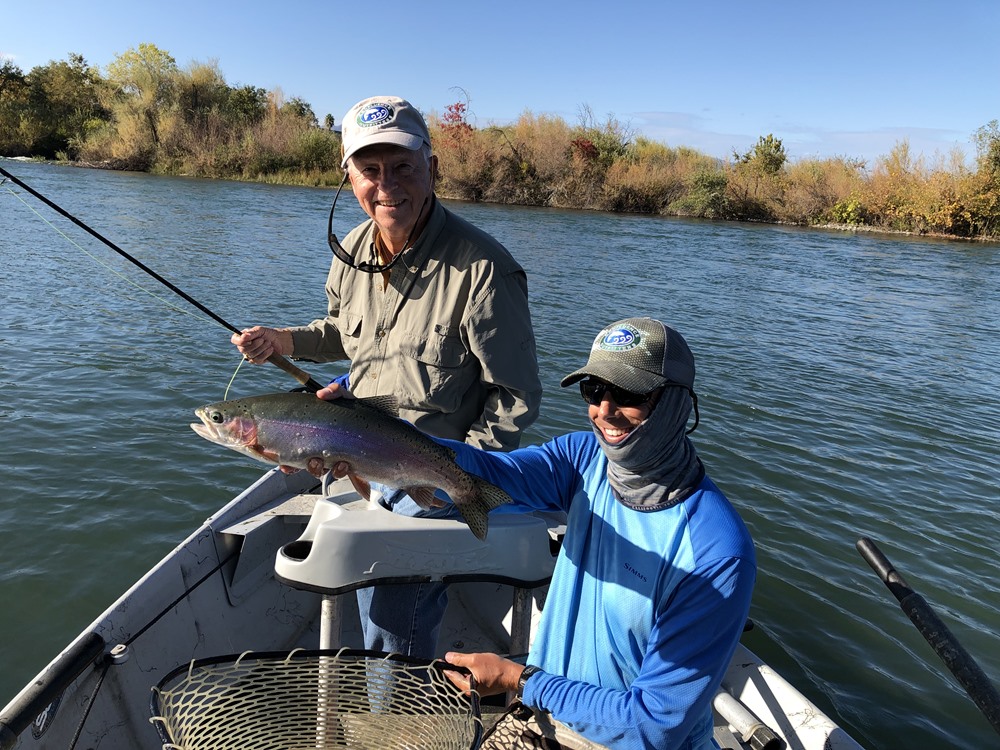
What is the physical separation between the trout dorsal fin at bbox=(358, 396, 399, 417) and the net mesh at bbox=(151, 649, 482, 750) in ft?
2.97

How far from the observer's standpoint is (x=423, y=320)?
10.1ft

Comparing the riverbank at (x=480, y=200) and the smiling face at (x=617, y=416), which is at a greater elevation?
the riverbank at (x=480, y=200)

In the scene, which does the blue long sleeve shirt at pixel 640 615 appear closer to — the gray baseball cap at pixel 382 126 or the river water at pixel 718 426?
the gray baseball cap at pixel 382 126

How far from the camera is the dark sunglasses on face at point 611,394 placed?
213cm

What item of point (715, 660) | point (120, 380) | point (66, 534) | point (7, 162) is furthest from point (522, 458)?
point (7, 162)

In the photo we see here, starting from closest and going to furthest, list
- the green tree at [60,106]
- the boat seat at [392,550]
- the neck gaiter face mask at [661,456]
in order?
the neck gaiter face mask at [661,456] < the boat seat at [392,550] < the green tree at [60,106]

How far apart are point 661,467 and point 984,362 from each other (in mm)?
14097

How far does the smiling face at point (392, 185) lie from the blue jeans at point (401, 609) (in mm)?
1160

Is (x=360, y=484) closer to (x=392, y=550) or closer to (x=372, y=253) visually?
(x=392, y=550)

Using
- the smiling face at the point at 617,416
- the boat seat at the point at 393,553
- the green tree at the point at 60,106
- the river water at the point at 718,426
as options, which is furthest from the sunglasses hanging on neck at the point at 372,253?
the green tree at the point at 60,106

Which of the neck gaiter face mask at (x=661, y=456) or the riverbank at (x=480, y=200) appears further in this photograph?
the riverbank at (x=480, y=200)

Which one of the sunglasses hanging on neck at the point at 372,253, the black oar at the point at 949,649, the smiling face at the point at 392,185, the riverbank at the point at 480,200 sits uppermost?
the riverbank at the point at 480,200

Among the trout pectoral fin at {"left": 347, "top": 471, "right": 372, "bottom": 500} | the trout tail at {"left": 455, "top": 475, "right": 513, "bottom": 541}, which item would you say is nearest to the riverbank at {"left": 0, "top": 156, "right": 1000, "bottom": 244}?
the trout pectoral fin at {"left": 347, "top": 471, "right": 372, "bottom": 500}

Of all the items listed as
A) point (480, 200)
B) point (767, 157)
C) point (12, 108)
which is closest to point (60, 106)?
point (12, 108)
